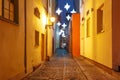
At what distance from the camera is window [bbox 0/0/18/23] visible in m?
7.34

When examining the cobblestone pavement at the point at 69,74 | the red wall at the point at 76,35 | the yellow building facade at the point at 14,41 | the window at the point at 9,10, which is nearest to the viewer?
the yellow building facade at the point at 14,41

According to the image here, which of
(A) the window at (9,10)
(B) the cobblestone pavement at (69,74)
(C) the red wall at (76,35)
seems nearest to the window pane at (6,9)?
(A) the window at (9,10)

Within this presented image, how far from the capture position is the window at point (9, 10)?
24.1ft

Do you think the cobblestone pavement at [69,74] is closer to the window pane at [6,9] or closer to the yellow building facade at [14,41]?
the yellow building facade at [14,41]

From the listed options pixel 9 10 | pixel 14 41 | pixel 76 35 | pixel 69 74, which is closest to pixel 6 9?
pixel 9 10

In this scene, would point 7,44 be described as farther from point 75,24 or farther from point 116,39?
point 75,24

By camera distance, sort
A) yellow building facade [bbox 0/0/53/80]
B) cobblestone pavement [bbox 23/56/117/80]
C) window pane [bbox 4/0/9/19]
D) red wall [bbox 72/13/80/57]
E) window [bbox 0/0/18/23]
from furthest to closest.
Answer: red wall [bbox 72/13/80/57]
cobblestone pavement [bbox 23/56/117/80]
window pane [bbox 4/0/9/19]
window [bbox 0/0/18/23]
yellow building facade [bbox 0/0/53/80]

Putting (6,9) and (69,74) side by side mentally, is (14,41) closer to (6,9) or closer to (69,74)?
(6,9)

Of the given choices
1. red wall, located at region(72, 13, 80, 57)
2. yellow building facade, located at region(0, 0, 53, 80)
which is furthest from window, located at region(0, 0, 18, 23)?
red wall, located at region(72, 13, 80, 57)

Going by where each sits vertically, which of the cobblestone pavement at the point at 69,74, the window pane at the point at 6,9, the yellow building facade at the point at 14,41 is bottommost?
the cobblestone pavement at the point at 69,74

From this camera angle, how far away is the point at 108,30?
414 inches

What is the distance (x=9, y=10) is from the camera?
8102 millimetres

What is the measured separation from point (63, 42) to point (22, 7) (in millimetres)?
57931

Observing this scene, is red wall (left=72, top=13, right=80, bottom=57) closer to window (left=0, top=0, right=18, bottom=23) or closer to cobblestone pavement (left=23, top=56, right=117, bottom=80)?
cobblestone pavement (left=23, top=56, right=117, bottom=80)
